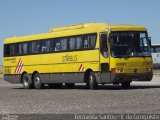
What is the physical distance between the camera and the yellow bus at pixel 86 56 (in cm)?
2839

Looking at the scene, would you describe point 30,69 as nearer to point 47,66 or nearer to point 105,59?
point 47,66

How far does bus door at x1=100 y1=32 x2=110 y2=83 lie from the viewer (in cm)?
2848

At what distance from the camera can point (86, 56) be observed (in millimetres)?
29781

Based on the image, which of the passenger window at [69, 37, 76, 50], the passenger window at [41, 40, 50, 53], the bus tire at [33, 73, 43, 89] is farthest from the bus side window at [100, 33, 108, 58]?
the bus tire at [33, 73, 43, 89]

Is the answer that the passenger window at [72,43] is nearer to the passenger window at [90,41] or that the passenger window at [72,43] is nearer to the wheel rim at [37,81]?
the passenger window at [90,41]

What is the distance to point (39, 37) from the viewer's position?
111ft

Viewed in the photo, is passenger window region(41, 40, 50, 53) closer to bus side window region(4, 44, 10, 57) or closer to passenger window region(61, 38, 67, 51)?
passenger window region(61, 38, 67, 51)

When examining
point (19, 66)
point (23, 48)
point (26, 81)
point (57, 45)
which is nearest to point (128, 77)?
point (57, 45)

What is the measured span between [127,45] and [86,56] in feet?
8.07

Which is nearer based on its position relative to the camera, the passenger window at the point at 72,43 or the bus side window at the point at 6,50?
the passenger window at the point at 72,43

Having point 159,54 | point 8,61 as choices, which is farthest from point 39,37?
point 159,54

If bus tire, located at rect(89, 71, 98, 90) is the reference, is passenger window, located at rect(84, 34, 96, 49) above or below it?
A: above

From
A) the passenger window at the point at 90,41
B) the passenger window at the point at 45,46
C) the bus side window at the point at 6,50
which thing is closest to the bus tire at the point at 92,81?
the passenger window at the point at 90,41

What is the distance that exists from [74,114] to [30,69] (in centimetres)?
1917
